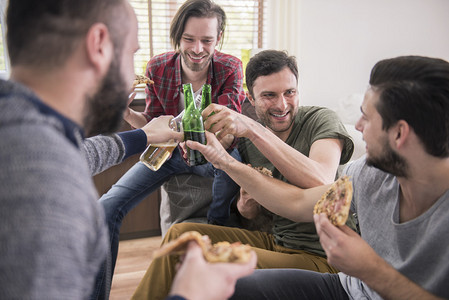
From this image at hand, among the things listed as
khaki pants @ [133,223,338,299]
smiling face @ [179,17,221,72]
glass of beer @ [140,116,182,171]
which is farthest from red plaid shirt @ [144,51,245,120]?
khaki pants @ [133,223,338,299]

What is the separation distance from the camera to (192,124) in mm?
1570

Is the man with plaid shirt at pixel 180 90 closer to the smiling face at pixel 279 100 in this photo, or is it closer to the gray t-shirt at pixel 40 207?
the smiling face at pixel 279 100

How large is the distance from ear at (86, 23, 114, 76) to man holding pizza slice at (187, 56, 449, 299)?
0.64 m

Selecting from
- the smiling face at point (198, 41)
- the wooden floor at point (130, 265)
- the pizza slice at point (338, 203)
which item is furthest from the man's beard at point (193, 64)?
the wooden floor at point (130, 265)

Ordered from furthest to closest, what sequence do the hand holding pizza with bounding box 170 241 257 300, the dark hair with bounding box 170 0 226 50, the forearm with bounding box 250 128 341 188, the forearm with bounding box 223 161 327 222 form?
the dark hair with bounding box 170 0 226 50 → the forearm with bounding box 250 128 341 188 → the forearm with bounding box 223 161 327 222 → the hand holding pizza with bounding box 170 241 257 300

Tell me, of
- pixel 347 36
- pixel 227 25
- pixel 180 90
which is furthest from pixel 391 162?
pixel 347 36

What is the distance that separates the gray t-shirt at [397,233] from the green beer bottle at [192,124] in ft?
2.03

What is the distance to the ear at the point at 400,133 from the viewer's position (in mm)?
969

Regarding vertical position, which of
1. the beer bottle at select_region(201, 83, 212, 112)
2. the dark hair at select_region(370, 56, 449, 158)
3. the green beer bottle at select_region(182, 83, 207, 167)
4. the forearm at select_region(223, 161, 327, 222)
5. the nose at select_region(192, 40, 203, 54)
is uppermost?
the nose at select_region(192, 40, 203, 54)

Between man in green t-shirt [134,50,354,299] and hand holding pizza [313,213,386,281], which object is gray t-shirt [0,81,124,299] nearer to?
hand holding pizza [313,213,386,281]

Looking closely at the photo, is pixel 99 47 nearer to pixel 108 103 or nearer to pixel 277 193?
pixel 108 103

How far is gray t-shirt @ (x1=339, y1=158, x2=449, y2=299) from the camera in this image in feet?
3.08

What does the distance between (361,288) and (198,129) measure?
84cm

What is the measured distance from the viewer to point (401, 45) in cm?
390
